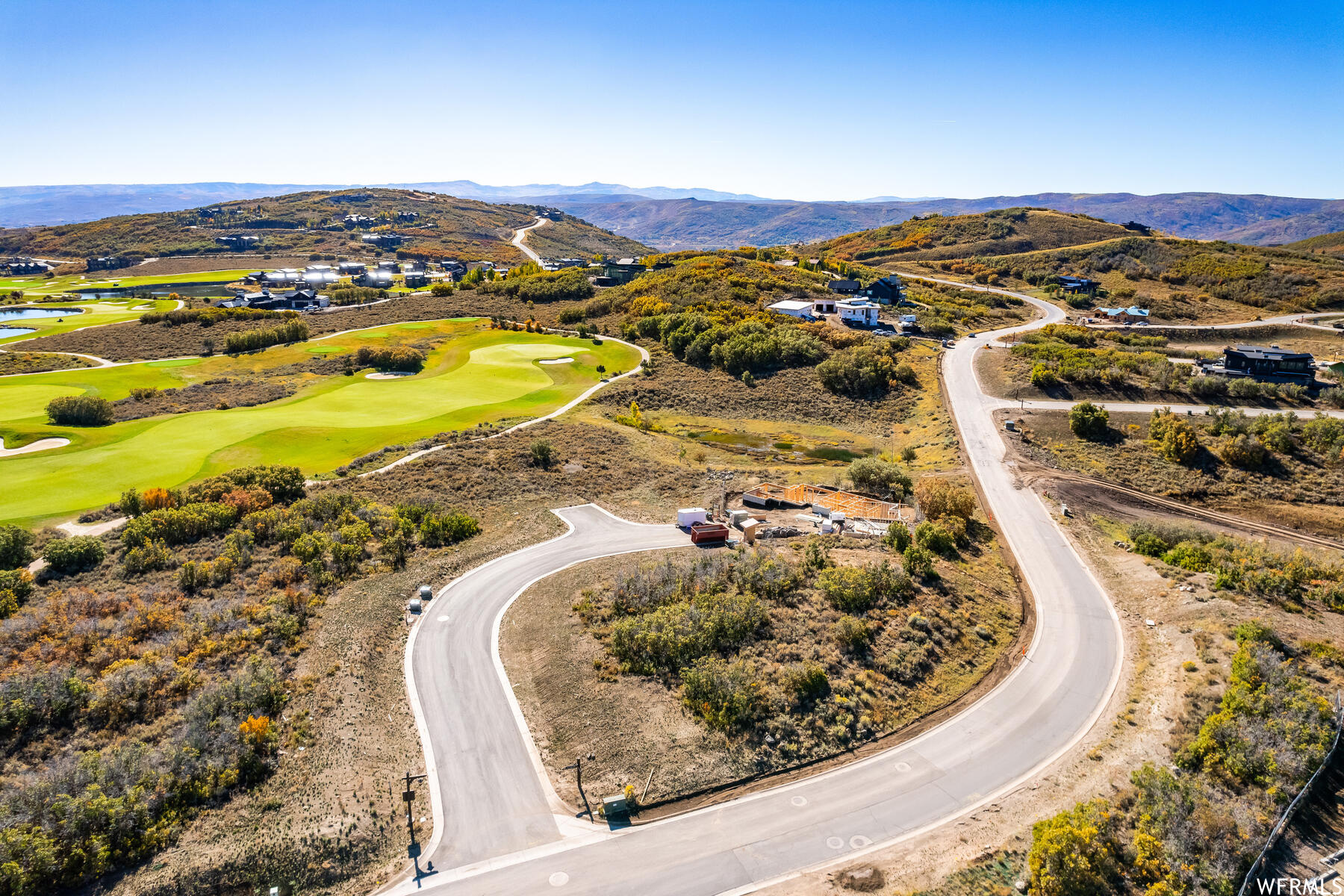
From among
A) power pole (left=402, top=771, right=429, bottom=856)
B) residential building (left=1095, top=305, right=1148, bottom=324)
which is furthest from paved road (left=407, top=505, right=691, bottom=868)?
residential building (left=1095, top=305, right=1148, bottom=324)

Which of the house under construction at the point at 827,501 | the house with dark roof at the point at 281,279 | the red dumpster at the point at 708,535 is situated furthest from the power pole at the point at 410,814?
the house with dark roof at the point at 281,279

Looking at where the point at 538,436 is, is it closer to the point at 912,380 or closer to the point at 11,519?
the point at 11,519

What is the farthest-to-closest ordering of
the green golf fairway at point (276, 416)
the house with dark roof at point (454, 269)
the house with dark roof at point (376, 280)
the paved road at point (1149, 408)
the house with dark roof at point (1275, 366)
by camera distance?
1. the house with dark roof at point (454, 269)
2. the house with dark roof at point (376, 280)
3. the house with dark roof at point (1275, 366)
4. the paved road at point (1149, 408)
5. the green golf fairway at point (276, 416)

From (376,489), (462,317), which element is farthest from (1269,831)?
(462,317)

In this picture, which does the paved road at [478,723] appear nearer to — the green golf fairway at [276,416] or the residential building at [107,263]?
the green golf fairway at [276,416]

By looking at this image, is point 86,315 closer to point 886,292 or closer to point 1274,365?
point 886,292

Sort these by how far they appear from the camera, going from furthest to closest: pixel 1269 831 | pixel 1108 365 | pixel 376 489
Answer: pixel 1108 365
pixel 376 489
pixel 1269 831
